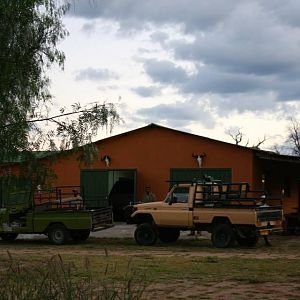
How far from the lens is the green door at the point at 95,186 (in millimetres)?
30516

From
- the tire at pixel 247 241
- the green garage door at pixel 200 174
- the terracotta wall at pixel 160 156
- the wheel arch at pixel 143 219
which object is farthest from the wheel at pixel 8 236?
the green garage door at pixel 200 174

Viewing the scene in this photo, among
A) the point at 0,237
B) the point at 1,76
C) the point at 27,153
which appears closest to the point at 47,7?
the point at 1,76

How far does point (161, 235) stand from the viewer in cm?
2205

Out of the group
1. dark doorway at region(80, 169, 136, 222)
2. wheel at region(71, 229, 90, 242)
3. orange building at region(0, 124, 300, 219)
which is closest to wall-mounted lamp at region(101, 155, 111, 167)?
orange building at region(0, 124, 300, 219)

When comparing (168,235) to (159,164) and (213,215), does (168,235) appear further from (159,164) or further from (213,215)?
(159,164)

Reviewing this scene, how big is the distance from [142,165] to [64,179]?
12.7 ft

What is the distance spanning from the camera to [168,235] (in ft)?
72.4

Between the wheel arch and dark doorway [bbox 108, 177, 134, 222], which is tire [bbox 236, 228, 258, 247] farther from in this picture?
dark doorway [bbox 108, 177, 134, 222]

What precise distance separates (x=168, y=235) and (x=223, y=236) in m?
2.59

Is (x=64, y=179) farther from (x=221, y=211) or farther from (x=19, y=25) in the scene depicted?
(x=19, y=25)

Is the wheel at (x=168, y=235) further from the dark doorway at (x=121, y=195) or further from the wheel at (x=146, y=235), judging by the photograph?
the dark doorway at (x=121, y=195)

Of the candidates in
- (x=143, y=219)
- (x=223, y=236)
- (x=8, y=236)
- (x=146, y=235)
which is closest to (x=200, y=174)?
(x=143, y=219)

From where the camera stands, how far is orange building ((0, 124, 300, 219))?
2864 cm

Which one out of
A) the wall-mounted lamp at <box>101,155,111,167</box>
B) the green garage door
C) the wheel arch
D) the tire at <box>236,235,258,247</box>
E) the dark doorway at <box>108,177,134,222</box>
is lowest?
the tire at <box>236,235,258,247</box>
